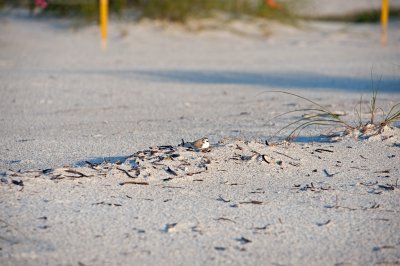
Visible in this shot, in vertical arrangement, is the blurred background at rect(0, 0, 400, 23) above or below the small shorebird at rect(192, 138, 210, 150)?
above

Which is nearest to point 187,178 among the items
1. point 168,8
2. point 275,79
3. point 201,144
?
point 201,144

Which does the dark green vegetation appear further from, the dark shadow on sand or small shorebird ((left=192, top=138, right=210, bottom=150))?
small shorebird ((left=192, top=138, right=210, bottom=150))

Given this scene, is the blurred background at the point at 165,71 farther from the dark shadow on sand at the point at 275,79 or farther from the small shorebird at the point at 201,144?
the small shorebird at the point at 201,144

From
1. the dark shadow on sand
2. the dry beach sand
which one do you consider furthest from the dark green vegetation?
the dry beach sand

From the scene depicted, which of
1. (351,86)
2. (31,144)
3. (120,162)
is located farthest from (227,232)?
(351,86)

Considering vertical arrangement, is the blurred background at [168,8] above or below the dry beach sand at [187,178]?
above

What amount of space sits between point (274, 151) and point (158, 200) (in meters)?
0.85

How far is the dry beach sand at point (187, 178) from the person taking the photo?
274 cm

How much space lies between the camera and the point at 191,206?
10.3 feet

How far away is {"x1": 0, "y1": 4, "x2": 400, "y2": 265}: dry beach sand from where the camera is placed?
2.74 m

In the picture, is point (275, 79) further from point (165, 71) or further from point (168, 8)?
point (168, 8)

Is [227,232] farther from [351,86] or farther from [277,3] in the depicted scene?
[277,3]

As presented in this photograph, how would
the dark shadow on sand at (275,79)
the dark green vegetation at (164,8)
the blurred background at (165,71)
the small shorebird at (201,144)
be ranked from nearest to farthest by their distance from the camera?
the small shorebird at (201,144) < the blurred background at (165,71) < the dark shadow on sand at (275,79) < the dark green vegetation at (164,8)

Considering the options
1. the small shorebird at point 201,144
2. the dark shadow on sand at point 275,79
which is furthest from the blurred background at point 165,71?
the small shorebird at point 201,144
